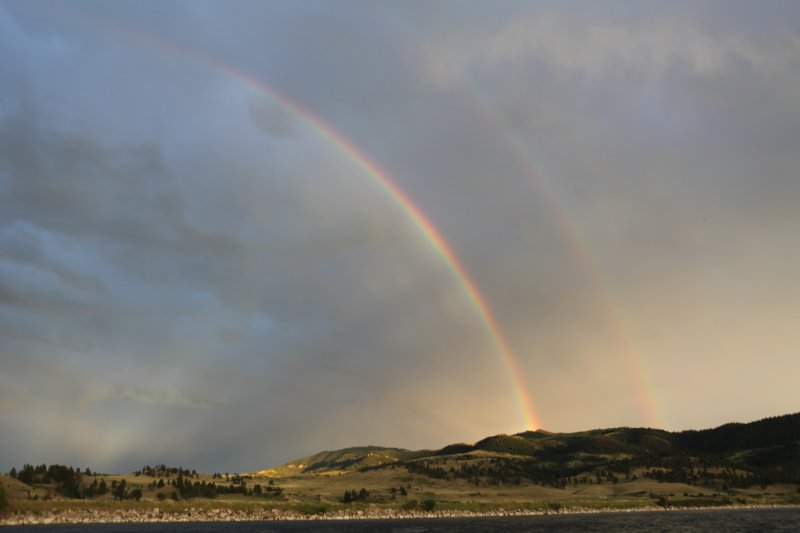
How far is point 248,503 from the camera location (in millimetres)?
150125

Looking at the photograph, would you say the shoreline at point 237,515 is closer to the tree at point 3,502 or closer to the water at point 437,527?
the tree at point 3,502

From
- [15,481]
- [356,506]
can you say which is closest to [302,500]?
[356,506]

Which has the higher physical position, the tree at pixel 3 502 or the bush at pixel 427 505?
the tree at pixel 3 502

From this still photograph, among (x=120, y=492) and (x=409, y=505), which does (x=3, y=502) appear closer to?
(x=120, y=492)

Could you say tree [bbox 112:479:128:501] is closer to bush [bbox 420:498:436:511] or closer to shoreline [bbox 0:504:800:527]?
shoreline [bbox 0:504:800:527]

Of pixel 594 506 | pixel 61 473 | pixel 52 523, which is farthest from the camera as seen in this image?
pixel 594 506

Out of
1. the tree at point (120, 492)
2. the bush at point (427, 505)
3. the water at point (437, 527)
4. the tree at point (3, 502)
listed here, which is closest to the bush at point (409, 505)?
the bush at point (427, 505)

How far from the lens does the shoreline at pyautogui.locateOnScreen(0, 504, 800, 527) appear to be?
4445 inches

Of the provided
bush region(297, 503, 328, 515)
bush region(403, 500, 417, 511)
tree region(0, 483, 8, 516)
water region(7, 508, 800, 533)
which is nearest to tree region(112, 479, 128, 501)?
water region(7, 508, 800, 533)

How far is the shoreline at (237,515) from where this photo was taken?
112906 millimetres

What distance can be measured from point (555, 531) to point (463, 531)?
1536 cm

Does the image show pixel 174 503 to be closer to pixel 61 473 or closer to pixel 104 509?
pixel 104 509

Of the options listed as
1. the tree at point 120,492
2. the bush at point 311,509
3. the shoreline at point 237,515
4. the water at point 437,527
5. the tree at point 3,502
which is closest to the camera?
the water at point 437,527

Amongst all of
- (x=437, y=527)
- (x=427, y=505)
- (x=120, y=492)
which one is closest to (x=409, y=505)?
(x=427, y=505)
